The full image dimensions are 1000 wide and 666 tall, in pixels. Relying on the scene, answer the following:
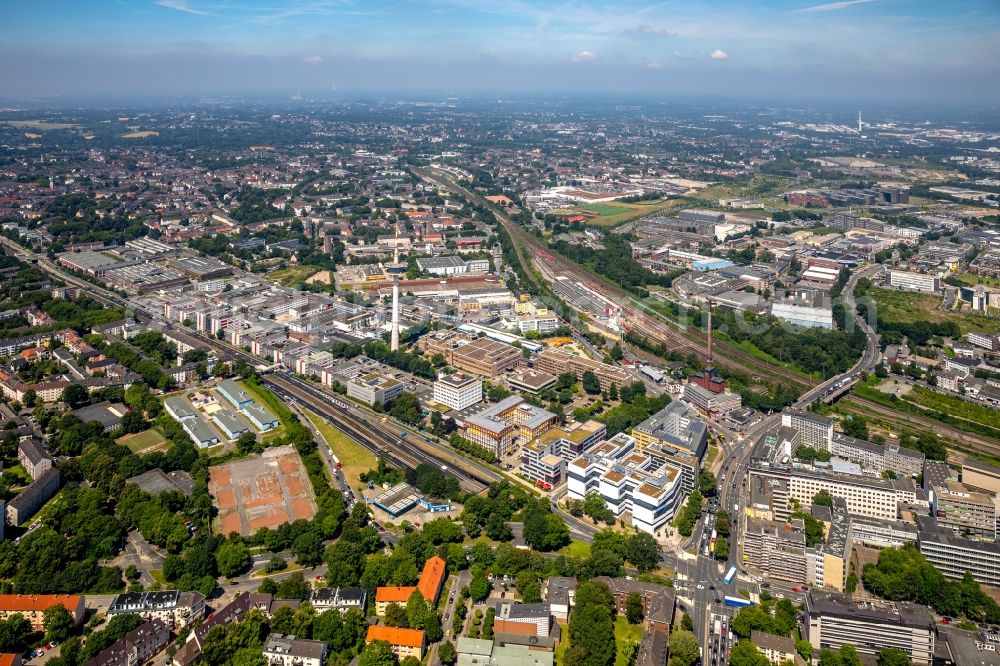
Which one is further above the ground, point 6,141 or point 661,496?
point 6,141

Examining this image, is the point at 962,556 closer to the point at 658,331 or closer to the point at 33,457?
the point at 658,331

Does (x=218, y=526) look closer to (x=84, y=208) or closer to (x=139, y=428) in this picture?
(x=139, y=428)

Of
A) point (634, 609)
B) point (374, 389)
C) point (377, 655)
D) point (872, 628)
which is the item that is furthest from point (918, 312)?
point (377, 655)

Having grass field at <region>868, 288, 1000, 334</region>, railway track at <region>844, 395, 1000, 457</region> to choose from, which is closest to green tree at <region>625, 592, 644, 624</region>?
railway track at <region>844, 395, 1000, 457</region>

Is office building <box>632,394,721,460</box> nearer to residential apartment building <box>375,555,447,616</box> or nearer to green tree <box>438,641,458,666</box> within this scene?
residential apartment building <box>375,555,447,616</box>

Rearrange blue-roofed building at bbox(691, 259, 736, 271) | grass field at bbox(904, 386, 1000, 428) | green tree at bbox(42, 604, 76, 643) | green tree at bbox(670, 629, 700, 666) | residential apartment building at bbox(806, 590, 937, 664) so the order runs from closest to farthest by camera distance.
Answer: green tree at bbox(670, 629, 700, 666) → residential apartment building at bbox(806, 590, 937, 664) → green tree at bbox(42, 604, 76, 643) → grass field at bbox(904, 386, 1000, 428) → blue-roofed building at bbox(691, 259, 736, 271)

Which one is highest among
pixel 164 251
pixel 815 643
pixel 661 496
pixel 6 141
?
pixel 6 141

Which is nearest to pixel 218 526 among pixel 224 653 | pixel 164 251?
pixel 224 653

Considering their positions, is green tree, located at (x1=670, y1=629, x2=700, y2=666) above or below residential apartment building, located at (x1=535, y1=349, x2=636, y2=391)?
below
